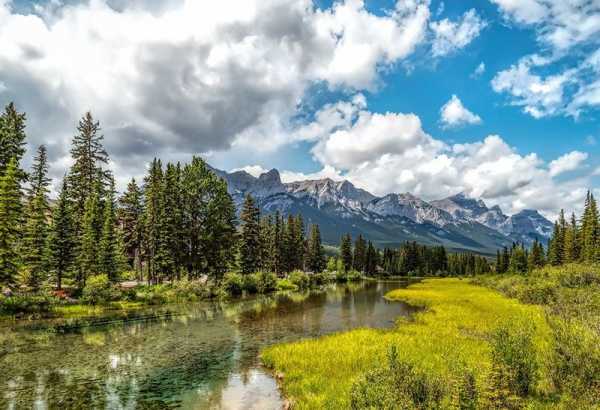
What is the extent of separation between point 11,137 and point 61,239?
1516cm

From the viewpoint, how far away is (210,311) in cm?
4228

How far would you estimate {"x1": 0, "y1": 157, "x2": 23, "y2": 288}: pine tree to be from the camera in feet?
123

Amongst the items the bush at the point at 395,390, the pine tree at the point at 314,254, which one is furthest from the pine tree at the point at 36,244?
the pine tree at the point at 314,254

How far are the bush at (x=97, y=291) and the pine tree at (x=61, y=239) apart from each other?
5713 millimetres

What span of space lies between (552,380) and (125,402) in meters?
16.9

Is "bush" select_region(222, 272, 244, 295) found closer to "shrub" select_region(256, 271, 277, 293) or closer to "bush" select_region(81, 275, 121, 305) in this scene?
"shrub" select_region(256, 271, 277, 293)

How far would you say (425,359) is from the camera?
61.5 feet

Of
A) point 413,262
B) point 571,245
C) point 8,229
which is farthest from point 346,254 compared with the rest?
point 8,229

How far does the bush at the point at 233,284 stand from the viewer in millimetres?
60934

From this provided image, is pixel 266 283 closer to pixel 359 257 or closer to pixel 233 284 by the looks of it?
pixel 233 284

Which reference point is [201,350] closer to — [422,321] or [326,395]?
[326,395]

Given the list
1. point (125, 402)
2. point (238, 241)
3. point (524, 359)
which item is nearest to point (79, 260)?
point (238, 241)

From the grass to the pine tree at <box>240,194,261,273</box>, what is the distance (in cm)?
5009

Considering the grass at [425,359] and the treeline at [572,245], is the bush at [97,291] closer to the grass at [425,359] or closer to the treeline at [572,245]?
the grass at [425,359]
